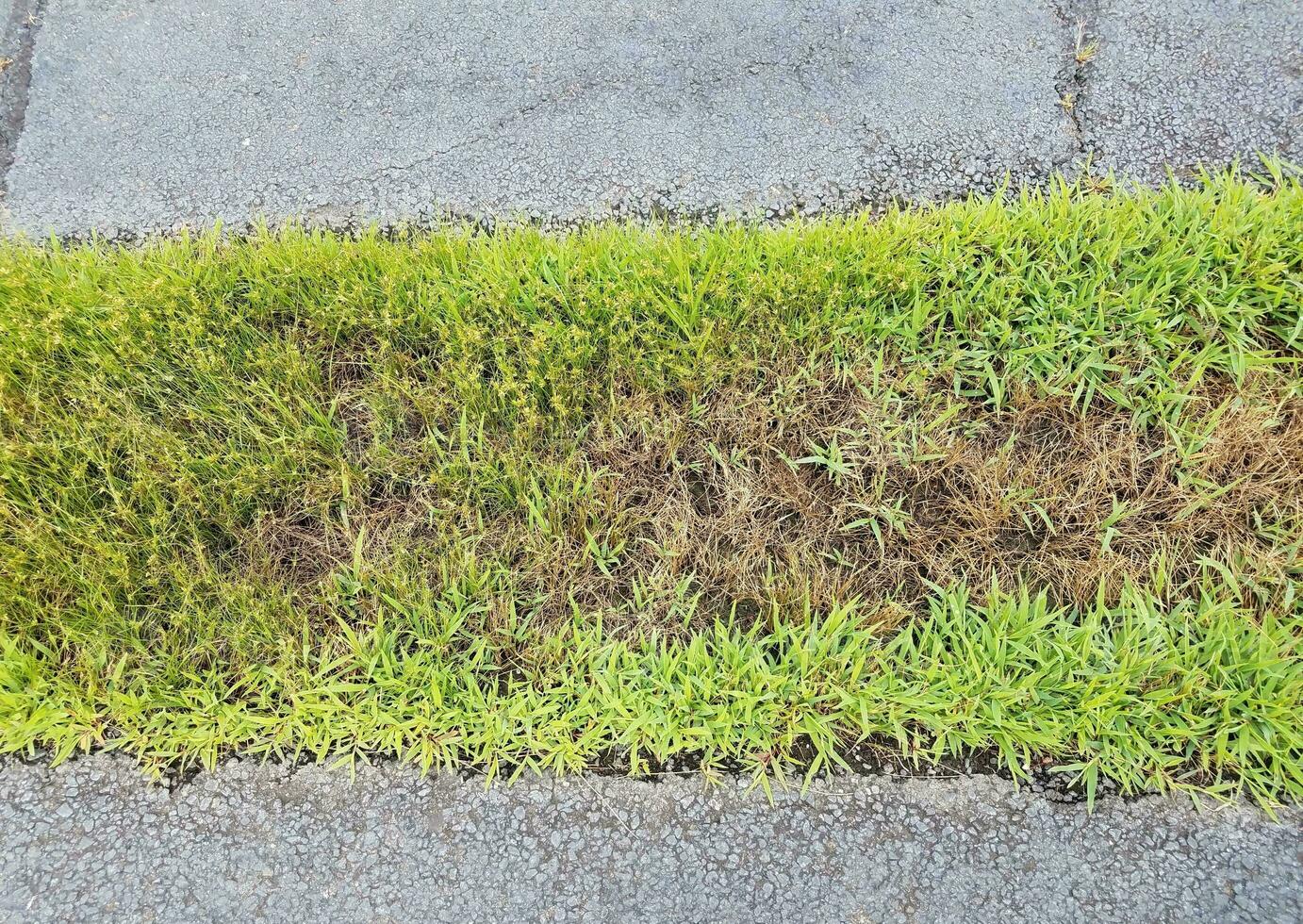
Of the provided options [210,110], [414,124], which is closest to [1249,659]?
[414,124]

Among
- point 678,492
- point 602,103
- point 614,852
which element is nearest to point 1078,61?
point 602,103

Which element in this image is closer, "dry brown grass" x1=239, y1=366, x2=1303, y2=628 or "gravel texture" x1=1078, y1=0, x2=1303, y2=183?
"dry brown grass" x1=239, y1=366, x2=1303, y2=628

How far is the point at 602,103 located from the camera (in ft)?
9.05

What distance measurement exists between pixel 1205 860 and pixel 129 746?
2.38m

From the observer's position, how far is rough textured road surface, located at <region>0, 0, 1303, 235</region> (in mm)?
2621

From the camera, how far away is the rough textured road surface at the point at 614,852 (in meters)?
1.73

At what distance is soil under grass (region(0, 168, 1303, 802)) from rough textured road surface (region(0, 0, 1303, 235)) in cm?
21

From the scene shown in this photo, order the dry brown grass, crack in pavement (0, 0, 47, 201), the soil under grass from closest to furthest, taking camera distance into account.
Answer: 1. the soil under grass
2. the dry brown grass
3. crack in pavement (0, 0, 47, 201)

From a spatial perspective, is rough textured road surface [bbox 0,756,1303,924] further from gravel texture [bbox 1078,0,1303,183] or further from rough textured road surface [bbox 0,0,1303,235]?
gravel texture [bbox 1078,0,1303,183]

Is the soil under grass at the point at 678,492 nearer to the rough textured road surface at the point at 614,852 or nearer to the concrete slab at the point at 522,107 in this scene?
the rough textured road surface at the point at 614,852

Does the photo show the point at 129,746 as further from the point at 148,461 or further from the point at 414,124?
the point at 414,124

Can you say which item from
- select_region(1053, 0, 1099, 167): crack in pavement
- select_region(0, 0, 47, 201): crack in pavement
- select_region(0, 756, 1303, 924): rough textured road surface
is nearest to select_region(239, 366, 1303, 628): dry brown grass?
select_region(0, 756, 1303, 924): rough textured road surface

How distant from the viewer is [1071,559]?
2.10m

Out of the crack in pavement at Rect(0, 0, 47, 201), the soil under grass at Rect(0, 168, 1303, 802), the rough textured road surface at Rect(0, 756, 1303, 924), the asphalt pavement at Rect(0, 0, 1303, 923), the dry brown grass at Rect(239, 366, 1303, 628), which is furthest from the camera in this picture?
the crack in pavement at Rect(0, 0, 47, 201)
